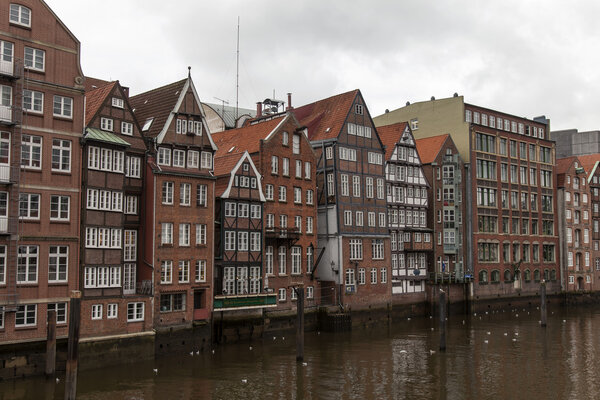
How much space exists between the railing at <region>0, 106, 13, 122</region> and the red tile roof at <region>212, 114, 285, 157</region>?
22.6 m

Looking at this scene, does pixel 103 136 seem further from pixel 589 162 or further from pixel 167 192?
pixel 589 162

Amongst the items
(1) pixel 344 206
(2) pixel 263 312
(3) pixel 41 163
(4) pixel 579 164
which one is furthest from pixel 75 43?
(4) pixel 579 164

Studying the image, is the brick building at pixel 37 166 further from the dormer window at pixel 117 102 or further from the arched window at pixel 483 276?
the arched window at pixel 483 276

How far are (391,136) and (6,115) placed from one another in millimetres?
44630

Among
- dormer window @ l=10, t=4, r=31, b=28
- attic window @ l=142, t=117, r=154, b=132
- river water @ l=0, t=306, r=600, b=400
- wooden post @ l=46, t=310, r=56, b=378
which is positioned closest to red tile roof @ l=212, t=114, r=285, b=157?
attic window @ l=142, t=117, r=154, b=132

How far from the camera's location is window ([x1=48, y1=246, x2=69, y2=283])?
3750 cm

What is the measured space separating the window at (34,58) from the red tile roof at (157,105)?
992 cm

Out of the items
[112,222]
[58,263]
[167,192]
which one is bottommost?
[58,263]

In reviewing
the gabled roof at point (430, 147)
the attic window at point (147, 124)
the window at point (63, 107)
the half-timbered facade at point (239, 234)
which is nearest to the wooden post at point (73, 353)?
the window at point (63, 107)

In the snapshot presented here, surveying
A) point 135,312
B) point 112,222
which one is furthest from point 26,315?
point 112,222

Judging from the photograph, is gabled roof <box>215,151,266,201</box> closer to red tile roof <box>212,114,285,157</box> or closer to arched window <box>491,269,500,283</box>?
red tile roof <box>212,114,285,157</box>

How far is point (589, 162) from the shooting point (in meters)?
105

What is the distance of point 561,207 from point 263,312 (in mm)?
59847

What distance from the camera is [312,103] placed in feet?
229
